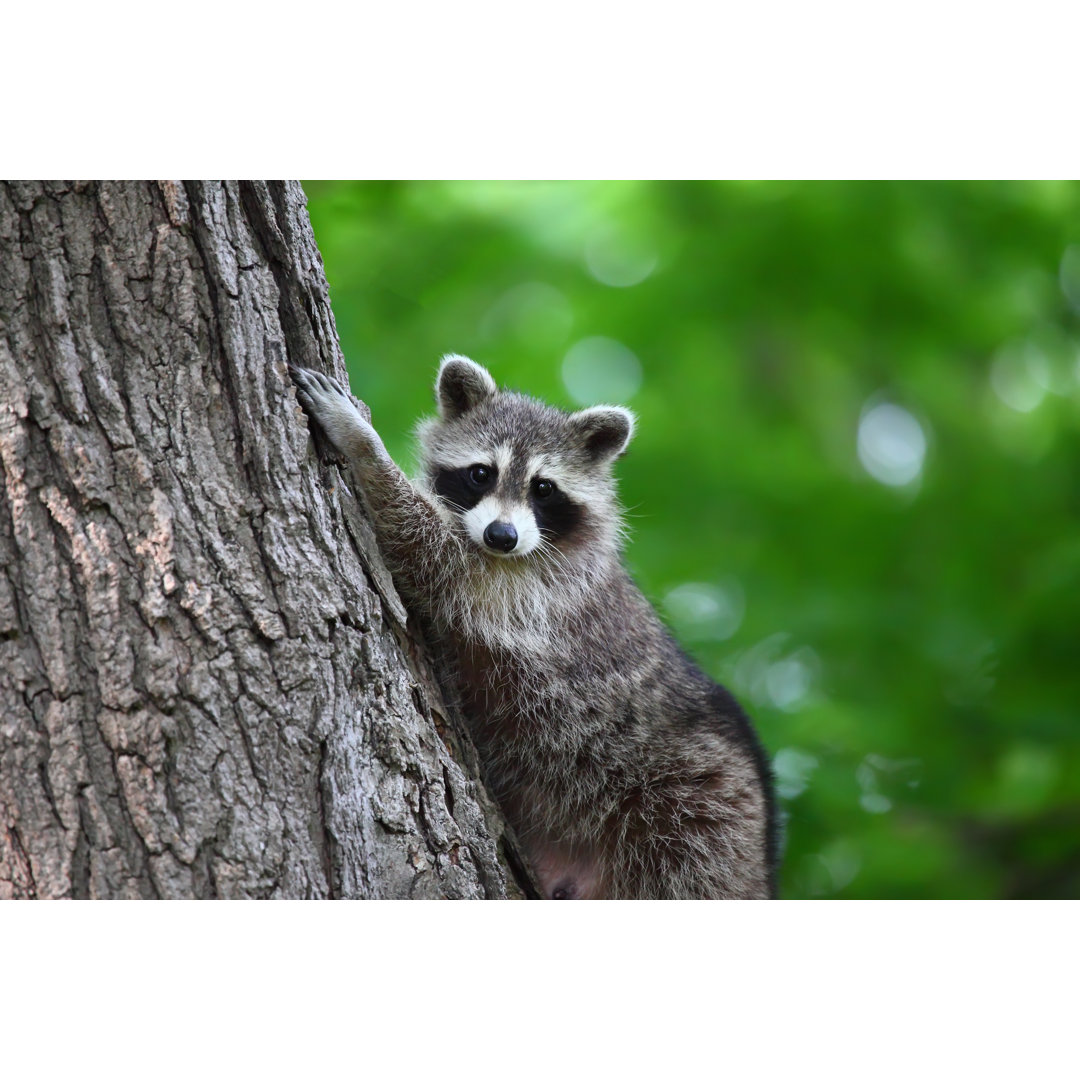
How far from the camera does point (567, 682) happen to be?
12.2 ft

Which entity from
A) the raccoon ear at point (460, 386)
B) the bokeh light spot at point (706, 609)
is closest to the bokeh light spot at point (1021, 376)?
the bokeh light spot at point (706, 609)

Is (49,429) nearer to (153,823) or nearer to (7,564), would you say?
(7,564)

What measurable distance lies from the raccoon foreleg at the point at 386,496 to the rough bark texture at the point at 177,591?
0.33ft

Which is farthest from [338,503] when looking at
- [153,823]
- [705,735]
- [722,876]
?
[722,876]

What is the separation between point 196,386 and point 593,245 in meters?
4.10

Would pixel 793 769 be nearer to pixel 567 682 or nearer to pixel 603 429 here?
pixel 567 682

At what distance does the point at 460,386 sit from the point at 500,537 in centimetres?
88

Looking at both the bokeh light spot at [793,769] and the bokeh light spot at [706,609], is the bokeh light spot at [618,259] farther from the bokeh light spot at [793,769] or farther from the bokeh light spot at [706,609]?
the bokeh light spot at [793,769]

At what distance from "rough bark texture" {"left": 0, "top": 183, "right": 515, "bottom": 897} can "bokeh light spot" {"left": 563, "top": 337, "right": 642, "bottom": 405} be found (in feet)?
12.3

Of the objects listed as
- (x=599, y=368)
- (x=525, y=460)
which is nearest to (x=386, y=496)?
(x=525, y=460)

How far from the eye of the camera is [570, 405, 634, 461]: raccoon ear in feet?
14.0

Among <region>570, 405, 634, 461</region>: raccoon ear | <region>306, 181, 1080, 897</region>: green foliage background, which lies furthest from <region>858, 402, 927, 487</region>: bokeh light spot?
<region>570, 405, 634, 461</region>: raccoon ear

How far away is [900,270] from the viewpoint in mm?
5996

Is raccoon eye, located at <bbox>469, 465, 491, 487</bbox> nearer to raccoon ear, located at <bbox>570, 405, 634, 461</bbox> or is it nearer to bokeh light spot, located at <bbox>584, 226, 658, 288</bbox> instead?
raccoon ear, located at <bbox>570, 405, 634, 461</bbox>
